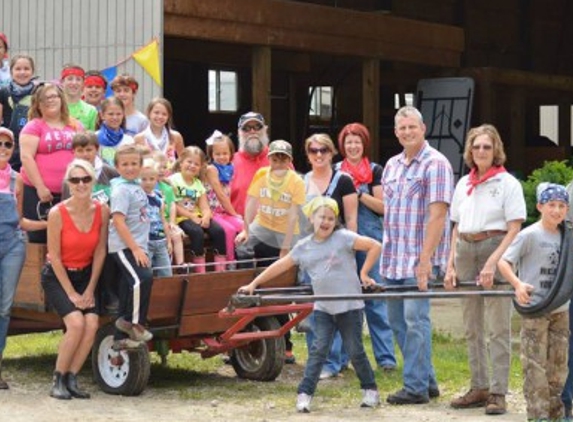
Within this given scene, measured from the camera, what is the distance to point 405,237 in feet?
32.3

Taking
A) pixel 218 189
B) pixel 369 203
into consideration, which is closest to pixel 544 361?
pixel 369 203

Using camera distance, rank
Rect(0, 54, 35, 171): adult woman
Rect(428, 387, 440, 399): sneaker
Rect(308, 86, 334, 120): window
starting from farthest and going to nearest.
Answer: Rect(308, 86, 334, 120): window, Rect(0, 54, 35, 171): adult woman, Rect(428, 387, 440, 399): sneaker

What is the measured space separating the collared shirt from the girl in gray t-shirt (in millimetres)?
194

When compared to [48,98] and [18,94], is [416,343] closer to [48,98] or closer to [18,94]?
[48,98]

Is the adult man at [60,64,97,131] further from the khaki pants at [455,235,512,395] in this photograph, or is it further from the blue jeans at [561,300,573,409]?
the blue jeans at [561,300,573,409]

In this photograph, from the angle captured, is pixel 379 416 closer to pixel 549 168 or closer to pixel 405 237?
pixel 405 237

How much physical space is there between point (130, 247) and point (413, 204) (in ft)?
6.34

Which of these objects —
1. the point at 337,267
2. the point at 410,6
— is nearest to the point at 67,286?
the point at 337,267

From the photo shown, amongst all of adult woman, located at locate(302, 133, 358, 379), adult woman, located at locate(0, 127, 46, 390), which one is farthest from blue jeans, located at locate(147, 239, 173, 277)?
adult woman, located at locate(302, 133, 358, 379)

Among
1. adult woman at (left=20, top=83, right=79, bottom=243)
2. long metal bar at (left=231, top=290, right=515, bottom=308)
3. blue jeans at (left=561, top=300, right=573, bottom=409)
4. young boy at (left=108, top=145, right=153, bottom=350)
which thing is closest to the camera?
long metal bar at (left=231, top=290, right=515, bottom=308)

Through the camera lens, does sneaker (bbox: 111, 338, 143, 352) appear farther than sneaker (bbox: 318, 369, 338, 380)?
No

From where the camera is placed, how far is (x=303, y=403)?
32.0ft

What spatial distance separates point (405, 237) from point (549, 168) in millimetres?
5223

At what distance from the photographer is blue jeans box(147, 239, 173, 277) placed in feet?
34.0
